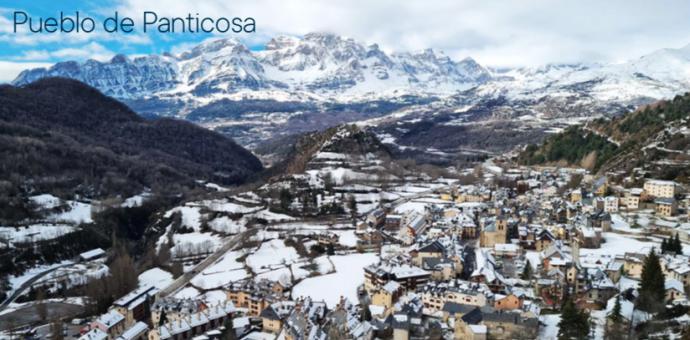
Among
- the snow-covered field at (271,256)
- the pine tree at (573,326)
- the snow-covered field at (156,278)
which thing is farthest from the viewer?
the snow-covered field at (271,256)

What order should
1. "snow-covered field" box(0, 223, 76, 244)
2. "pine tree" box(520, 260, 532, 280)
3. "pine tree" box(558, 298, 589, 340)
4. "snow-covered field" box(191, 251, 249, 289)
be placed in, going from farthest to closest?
"snow-covered field" box(0, 223, 76, 244), "snow-covered field" box(191, 251, 249, 289), "pine tree" box(520, 260, 532, 280), "pine tree" box(558, 298, 589, 340)

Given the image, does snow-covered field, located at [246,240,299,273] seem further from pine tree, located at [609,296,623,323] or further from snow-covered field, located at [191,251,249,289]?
pine tree, located at [609,296,623,323]

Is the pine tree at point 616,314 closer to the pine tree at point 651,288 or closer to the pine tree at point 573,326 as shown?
the pine tree at point 573,326

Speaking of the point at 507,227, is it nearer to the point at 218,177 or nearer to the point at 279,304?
the point at 279,304

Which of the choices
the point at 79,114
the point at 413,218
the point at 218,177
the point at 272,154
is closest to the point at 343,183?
the point at 413,218

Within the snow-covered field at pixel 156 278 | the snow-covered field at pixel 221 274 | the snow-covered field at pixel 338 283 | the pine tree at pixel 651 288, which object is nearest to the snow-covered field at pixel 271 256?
the snow-covered field at pixel 221 274

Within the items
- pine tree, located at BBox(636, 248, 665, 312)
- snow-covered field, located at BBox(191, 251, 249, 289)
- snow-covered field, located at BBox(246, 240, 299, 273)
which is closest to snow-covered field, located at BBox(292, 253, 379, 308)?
snow-covered field, located at BBox(246, 240, 299, 273)
